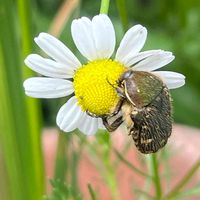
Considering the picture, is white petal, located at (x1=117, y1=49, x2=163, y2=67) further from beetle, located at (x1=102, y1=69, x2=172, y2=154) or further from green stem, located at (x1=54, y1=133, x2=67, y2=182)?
green stem, located at (x1=54, y1=133, x2=67, y2=182)

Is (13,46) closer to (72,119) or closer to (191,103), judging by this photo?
(72,119)

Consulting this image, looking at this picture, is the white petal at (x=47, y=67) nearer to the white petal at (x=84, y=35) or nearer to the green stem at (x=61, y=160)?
the white petal at (x=84, y=35)

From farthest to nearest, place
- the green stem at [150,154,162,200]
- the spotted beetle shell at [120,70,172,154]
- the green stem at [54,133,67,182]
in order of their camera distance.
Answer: the green stem at [54,133,67,182] < the green stem at [150,154,162,200] < the spotted beetle shell at [120,70,172,154]

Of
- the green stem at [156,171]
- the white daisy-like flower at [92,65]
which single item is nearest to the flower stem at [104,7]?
the white daisy-like flower at [92,65]

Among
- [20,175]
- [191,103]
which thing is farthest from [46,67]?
[191,103]

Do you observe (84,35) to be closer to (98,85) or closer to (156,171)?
(98,85)

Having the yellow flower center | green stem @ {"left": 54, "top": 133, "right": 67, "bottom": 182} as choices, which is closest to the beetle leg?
the yellow flower center

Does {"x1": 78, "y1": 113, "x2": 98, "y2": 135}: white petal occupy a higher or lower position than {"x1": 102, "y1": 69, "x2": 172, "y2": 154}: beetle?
lower
